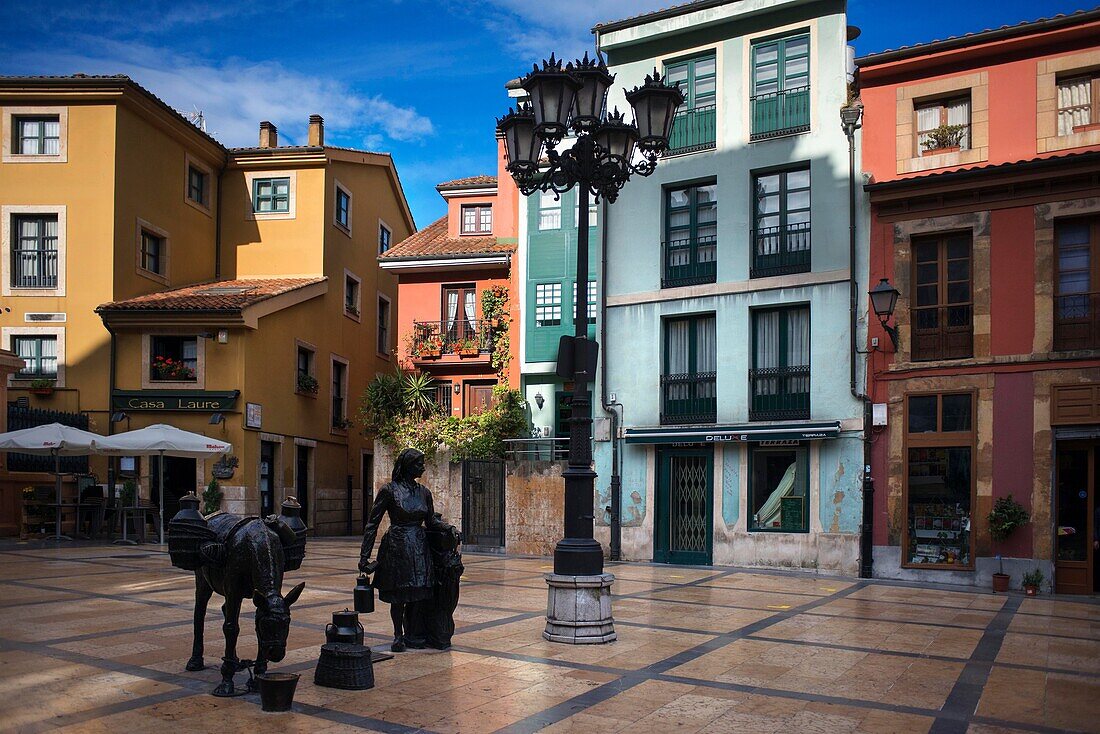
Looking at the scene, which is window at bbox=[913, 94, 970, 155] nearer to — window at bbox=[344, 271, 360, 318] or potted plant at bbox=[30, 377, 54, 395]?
window at bbox=[344, 271, 360, 318]

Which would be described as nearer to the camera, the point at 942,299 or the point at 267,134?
the point at 942,299

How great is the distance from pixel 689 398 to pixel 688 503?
229 centimetres

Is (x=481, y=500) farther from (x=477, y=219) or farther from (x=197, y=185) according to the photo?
(x=197, y=185)

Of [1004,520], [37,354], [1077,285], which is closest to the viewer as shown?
[1004,520]

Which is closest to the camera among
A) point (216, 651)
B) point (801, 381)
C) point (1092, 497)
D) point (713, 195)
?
point (216, 651)

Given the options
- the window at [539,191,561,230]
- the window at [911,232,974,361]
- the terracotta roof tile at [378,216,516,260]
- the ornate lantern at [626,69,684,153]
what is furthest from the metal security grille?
the ornate lantern at [626,69,684,153]

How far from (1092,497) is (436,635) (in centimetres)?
1261

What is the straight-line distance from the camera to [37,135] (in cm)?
2506

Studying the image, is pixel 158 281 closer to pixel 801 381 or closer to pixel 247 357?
pixel 247 357

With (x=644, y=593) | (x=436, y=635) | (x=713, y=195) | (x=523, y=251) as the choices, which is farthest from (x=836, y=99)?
(x=436, y=635)

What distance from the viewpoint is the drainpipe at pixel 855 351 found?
17.5m

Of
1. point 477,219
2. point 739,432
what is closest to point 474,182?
point 477,219

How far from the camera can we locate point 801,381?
1888 centimetres

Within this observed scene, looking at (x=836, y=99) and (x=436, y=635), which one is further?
(x=836, y=99)
